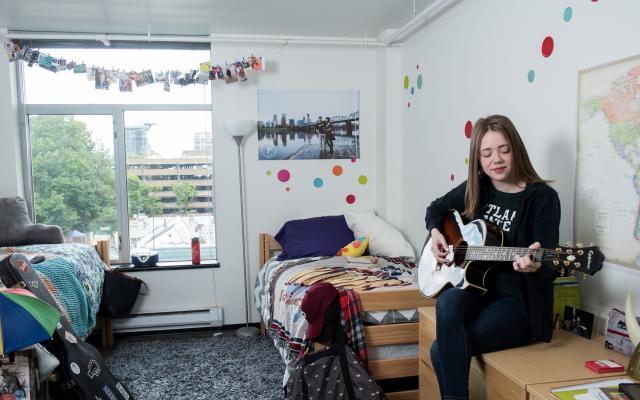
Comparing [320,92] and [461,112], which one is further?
[320,92]

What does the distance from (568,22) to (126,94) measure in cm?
301

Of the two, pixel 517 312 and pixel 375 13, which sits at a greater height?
pixel 375 13

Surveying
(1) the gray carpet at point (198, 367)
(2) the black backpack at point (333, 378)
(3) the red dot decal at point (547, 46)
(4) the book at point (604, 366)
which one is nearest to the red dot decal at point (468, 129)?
(3) the red dot decal at point (547, 46)

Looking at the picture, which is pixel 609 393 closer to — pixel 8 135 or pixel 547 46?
pixel 547 46

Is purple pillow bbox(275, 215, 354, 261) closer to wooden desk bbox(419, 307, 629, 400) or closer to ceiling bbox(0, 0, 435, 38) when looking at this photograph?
ceiling bbox(0, 0, 435, 38)

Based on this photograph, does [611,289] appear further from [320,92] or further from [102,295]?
[102,295]

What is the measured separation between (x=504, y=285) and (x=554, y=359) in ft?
0.97

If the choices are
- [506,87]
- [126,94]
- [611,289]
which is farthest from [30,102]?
[611,289]

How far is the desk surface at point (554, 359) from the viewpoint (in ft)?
4.70

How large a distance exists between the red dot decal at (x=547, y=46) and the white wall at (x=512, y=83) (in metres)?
0.02

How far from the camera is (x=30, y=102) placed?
3.57 m

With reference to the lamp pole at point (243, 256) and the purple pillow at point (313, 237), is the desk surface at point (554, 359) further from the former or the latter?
the lamp pole at point (243, 256)

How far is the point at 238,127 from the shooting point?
347cm

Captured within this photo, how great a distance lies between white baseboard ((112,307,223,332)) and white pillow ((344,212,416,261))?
3.96 feet
